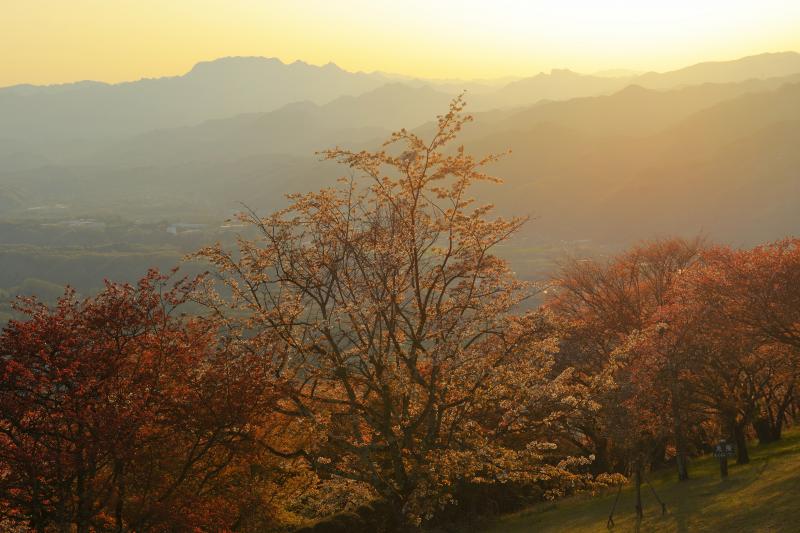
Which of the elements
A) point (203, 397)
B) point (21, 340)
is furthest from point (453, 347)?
point (21, 340)

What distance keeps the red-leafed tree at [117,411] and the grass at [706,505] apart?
15.7m

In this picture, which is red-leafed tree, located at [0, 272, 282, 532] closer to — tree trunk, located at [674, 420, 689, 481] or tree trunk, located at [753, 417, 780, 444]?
tree trunk, located at [674, 420, 689, 481]

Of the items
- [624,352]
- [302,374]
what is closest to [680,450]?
[624,352]

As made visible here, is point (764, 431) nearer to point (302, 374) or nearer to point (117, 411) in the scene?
point (302, 374)

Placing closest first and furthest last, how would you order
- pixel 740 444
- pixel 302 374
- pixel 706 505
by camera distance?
pixel 302 374 → pixel 706 505 → pixel 740 444

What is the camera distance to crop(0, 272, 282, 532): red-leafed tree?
56.3 ft

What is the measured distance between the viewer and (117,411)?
1762 centimetres

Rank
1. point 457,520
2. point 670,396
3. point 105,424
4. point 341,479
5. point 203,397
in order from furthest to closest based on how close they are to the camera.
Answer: point 457,520 < point 670,396 < point 341,479 < point 203,397 < point 105,424

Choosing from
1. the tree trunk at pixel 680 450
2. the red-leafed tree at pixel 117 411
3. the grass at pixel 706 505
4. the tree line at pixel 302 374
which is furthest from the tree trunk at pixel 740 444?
the red-leafed tree at pixel 117 411

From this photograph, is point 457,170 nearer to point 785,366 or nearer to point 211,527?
point 211,527

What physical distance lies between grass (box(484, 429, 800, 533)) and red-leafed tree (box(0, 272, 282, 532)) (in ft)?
51.5

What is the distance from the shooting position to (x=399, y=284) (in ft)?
69.0

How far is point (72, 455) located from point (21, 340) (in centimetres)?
319

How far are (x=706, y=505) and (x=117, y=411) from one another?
2165cm
